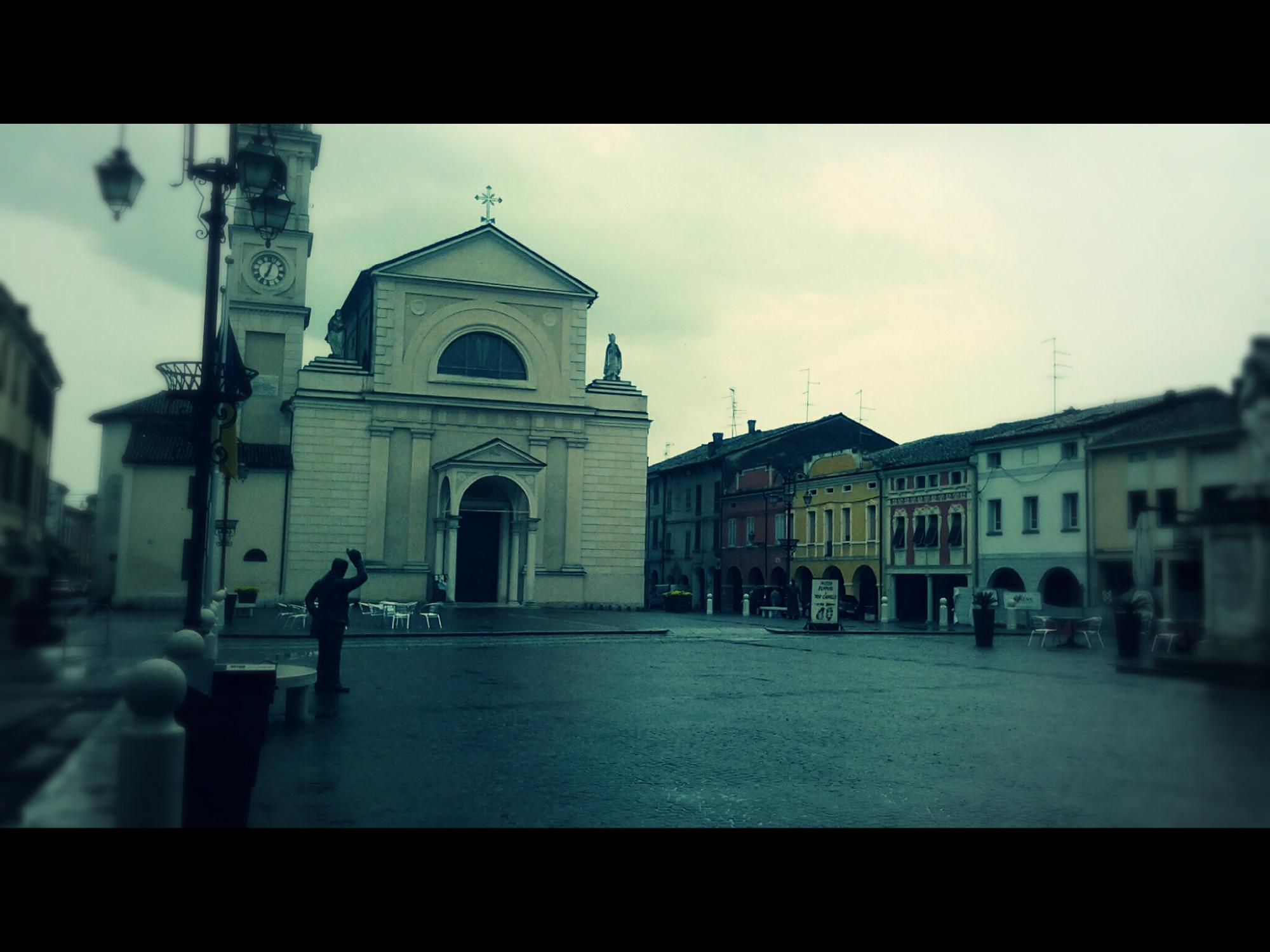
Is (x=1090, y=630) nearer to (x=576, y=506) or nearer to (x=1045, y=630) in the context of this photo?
(x=1045, y=630)

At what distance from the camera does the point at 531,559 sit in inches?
157

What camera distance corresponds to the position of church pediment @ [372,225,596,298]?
3.19m

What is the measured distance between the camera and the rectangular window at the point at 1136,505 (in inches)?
81.6

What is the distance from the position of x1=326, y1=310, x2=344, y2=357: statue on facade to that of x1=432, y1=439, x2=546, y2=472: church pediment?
0.62 m

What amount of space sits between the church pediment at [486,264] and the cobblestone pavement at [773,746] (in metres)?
1.70

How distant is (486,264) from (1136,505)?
93.0 inches

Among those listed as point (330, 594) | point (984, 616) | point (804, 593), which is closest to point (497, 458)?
point (330, 594)

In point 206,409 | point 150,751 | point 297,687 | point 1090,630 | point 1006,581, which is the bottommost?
point 297,687

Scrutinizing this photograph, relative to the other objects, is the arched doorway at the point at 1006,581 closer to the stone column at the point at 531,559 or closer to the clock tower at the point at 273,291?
the stone column at the point at 531,559
